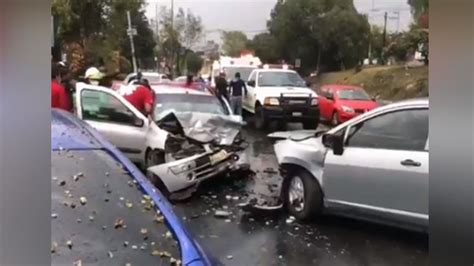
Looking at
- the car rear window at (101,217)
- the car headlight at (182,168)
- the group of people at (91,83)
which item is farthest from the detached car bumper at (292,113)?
the car rear window at (101,217)

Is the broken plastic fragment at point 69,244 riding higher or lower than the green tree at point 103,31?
lower

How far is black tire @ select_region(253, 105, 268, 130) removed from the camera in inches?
93.8

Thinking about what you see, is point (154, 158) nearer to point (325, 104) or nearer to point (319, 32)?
point (325, 104)

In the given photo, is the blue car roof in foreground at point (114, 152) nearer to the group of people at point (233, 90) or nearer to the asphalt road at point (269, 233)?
the asphalt road at point (269, 233)

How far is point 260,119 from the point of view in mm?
2428

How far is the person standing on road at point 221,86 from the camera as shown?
245 cm

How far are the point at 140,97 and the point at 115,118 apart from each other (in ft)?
0.48

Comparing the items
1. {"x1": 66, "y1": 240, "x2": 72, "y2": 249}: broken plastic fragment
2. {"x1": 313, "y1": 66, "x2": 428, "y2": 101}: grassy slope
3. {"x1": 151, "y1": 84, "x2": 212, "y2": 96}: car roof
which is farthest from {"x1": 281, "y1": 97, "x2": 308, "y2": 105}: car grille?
{"x1": 66, "y1": 240, "x2": 72, "y2": 249}: broken plastic fragment

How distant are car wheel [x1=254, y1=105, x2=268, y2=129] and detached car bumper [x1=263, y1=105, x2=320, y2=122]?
0.01 m

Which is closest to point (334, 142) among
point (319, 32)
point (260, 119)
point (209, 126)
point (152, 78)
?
point (260, 119)

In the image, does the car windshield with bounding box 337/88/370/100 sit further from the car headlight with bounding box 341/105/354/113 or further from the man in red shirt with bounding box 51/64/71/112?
the man in red shirt with bounding box 51/64/71/112

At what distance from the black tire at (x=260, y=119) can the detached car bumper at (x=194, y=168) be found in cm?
14

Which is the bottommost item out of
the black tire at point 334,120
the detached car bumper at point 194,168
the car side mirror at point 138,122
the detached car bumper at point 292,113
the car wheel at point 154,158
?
the detached car bumper at point 194,168
